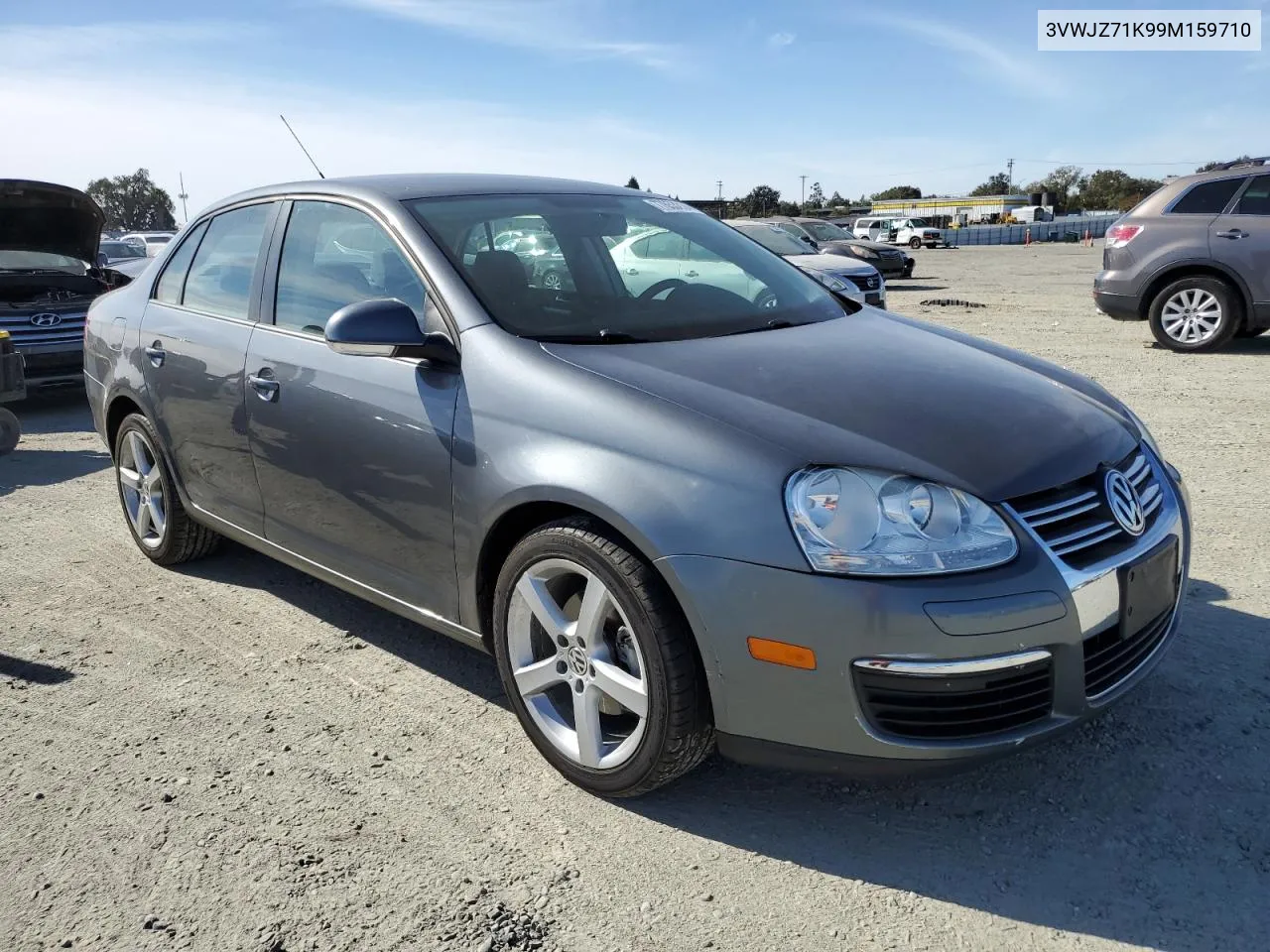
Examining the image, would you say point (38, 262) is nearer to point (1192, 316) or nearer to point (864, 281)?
point (864, 281)

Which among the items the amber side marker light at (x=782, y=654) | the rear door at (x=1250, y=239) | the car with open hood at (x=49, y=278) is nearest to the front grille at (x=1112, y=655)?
the amber side marker light at (x=782, y=654)

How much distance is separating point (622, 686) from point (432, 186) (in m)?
1.96

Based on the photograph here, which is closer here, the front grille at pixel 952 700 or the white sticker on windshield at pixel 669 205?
the front grille at pixel 952 700

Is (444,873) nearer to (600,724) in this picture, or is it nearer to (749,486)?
(600,724)

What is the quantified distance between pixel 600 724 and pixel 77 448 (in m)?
6.21

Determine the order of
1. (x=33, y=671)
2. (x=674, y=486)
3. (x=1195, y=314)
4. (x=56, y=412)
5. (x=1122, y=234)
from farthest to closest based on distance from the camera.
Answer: (x=1122, y=234)
(x=1195, y=314)
(x=56, y=412)
(x=33, y=671)
(x=674, y=486)

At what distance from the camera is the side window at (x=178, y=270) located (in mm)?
4461

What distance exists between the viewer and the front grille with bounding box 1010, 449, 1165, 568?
243 centimetres

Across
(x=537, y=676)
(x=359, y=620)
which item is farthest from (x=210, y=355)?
(x=537, y=676)

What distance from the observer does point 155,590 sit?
453 centimetres

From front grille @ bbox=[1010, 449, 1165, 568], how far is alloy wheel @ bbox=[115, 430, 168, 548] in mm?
3633

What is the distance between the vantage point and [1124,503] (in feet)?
8.73

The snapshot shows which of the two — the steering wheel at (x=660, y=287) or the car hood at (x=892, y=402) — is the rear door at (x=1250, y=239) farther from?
the steering wheel at (x=660, y=287)

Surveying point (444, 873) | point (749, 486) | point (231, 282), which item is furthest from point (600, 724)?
point (231, 282)
